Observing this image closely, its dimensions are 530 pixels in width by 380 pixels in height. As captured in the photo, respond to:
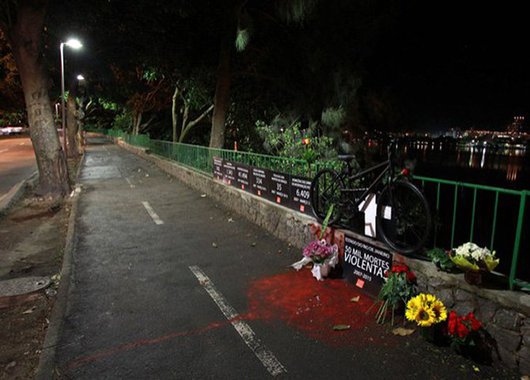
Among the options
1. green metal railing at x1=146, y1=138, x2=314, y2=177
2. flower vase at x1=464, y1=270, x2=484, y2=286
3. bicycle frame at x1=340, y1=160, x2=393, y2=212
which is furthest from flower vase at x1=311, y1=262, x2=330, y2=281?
green metal railing at x1=146, y1=138, x2=314, y2=177

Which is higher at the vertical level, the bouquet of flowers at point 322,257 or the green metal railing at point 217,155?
the green metal railing at point 217,155

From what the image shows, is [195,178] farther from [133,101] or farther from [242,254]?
[133,101]

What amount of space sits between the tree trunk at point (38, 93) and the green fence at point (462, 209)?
4665 mm

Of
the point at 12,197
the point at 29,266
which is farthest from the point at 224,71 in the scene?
the point at 29,266

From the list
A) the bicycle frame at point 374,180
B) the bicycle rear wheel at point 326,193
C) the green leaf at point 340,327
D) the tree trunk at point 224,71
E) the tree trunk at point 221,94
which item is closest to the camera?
the green leaf at point 340,327

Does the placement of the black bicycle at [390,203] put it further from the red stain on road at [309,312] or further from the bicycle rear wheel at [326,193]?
the red stain on road at [309,312]

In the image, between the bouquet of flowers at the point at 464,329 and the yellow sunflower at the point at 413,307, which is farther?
the yellow sunflower at the point at 413,307

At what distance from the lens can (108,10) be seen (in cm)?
1318

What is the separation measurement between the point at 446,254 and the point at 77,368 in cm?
394

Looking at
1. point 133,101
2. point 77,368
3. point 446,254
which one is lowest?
point 77,368

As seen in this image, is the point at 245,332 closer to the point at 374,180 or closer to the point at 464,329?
the point at 464,329

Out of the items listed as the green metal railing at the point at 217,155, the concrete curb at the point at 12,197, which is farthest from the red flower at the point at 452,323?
the concrete curb at the point at 12,197

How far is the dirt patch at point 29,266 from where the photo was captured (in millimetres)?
3920

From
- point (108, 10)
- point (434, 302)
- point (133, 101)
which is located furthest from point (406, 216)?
point (133, 101)
